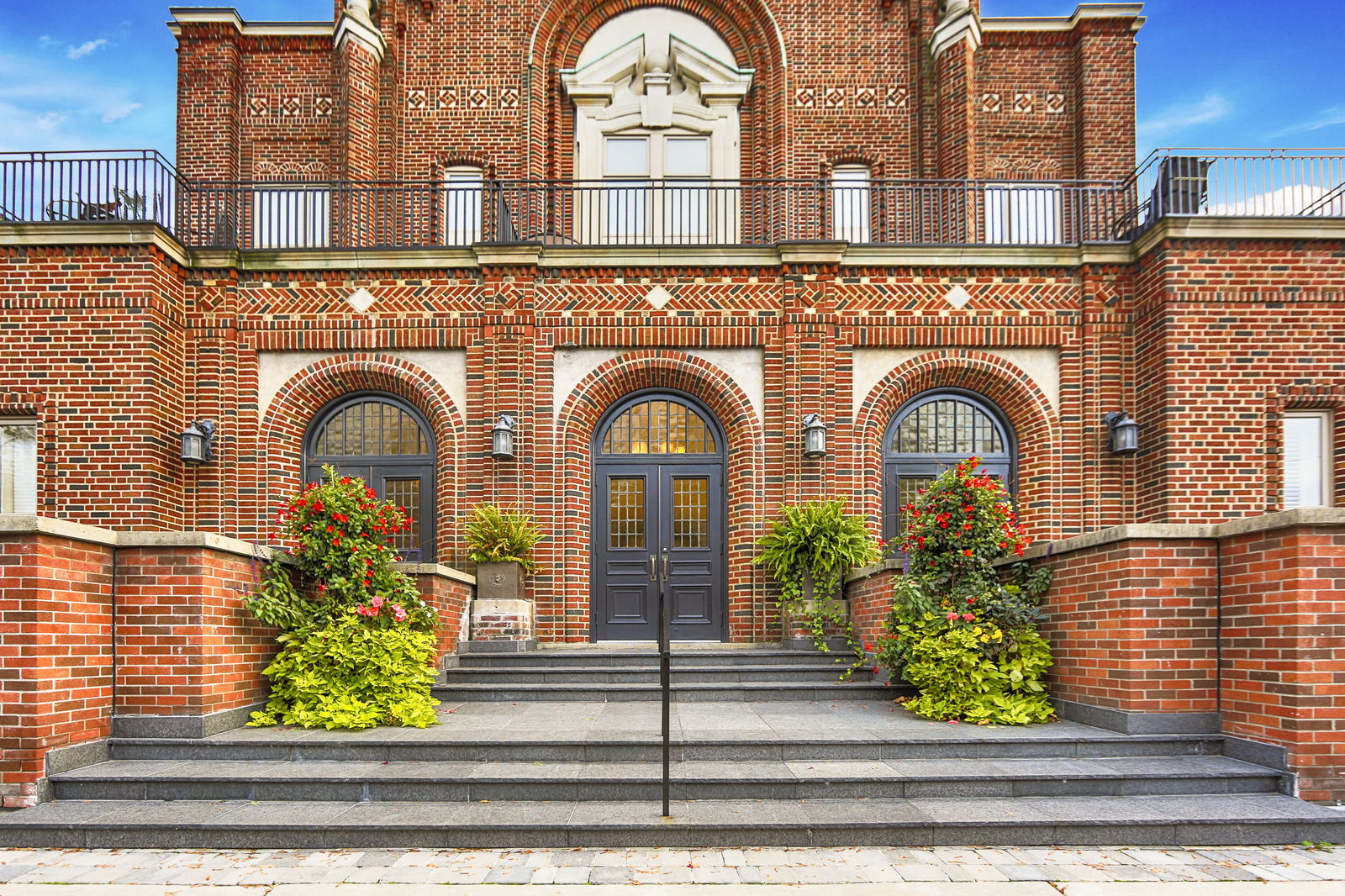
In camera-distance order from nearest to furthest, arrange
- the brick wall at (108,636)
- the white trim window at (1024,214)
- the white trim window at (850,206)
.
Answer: the brick wall at (108,636)
the white trim window at (1024,214)
the white trim window at (850,206)

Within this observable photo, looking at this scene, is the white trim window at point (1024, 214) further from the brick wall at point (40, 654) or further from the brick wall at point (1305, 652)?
the brick wall at point (40, 654)

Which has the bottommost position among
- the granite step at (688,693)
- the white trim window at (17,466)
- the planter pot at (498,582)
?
the granite step at (688,693)

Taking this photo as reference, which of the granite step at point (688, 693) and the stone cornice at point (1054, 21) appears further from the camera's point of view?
the stone cornice at point (1054, 21)

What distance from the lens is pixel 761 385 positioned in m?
10.9

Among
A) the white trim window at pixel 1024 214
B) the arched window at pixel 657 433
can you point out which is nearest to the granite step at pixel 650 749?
the arched window at pixel 657 433

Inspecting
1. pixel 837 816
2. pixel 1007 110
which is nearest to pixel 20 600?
pixel 837 816

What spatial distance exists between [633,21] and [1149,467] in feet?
32.8

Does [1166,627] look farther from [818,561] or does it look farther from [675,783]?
[818,561]

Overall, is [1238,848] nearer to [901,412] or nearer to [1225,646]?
[1225,646]

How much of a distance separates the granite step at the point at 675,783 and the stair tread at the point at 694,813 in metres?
0.06

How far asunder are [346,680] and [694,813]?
340 centimetres

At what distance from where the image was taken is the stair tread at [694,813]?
4922mm

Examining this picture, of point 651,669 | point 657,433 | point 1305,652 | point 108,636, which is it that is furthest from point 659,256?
point 1305,652

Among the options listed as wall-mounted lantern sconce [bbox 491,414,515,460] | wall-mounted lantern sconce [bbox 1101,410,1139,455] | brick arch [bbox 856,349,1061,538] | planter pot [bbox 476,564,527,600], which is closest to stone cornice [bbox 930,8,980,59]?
brick arch [bbox 856,349,1061,538]
